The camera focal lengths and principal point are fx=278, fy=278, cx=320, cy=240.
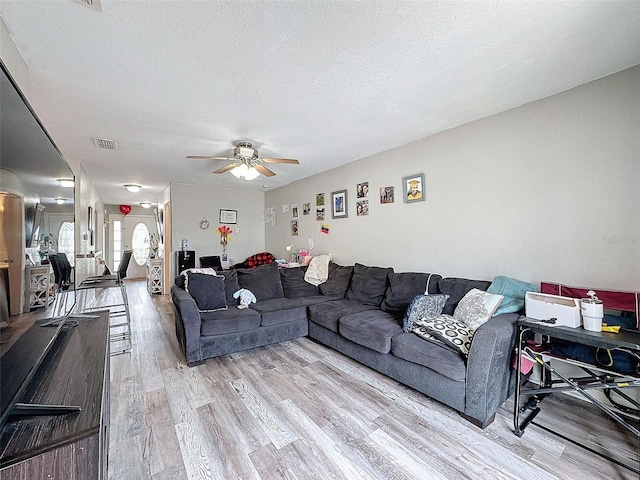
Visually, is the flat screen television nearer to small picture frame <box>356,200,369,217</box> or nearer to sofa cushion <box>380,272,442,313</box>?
sofa cushion <box>380,272,442,313</box>

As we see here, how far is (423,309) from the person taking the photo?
248 centimetres

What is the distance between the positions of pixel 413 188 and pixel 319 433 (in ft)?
8.67

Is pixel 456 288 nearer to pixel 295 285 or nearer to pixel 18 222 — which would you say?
pixel 295 285

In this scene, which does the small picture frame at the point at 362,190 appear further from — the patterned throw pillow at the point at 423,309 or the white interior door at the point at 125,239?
the white interior door at the point at 125,239

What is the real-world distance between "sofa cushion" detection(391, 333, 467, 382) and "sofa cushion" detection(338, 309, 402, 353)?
0.25 ft

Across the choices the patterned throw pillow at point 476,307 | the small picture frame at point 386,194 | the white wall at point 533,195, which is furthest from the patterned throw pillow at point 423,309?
the small picture frame at point 386,194

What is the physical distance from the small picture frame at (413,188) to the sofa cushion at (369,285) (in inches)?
34.9

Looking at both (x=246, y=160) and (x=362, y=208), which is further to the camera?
(x=362, y=208)

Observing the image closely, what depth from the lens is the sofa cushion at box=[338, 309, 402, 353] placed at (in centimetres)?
240

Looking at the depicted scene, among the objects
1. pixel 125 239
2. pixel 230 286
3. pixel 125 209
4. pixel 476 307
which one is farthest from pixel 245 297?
pixel 125 239

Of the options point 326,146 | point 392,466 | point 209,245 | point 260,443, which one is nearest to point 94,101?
point 326,146

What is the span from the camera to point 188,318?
2.73 metres

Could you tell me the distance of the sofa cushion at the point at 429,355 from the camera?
6.40 feet

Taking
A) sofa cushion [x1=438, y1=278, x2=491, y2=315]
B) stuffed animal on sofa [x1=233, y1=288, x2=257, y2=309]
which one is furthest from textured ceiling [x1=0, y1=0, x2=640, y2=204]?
stuffed animal on sofa [x1=233, y1=288, x2=257, y2=309]
